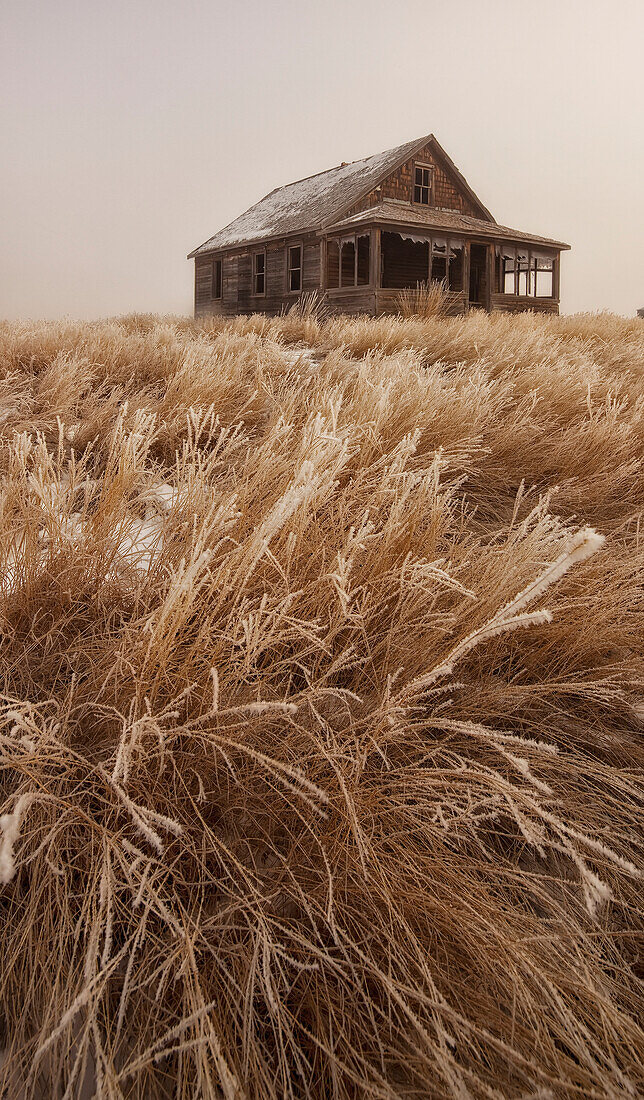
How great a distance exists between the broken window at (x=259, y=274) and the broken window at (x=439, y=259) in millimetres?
5026

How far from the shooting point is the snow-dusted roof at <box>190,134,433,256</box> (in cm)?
1681

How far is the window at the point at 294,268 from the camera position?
1811 cm

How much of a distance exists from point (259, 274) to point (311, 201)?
2496 millimetres

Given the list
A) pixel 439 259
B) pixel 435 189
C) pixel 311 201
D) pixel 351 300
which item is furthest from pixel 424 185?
pixel 351 300

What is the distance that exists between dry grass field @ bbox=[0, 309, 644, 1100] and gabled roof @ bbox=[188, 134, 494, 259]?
16358 mm

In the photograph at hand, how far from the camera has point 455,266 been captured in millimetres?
20609

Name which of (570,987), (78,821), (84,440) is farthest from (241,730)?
(84,440)

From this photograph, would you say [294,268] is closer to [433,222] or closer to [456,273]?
[433,222]

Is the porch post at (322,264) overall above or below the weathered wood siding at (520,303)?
above

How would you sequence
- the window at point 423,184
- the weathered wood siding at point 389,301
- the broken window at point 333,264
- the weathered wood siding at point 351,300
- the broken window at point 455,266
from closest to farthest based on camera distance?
1. the weathered wood siding at point 389,301
2. the weathered wood siding at point 351,300
3. the broken window at point 333,264
4. the broken window at point 455,266
5. the window at point 423,184

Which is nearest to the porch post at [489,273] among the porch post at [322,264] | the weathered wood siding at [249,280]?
the porch post at [322,264]

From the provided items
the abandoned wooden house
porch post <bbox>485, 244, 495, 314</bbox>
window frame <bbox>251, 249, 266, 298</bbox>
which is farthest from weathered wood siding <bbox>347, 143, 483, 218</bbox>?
window frame <bbox>251, 249, 266, 298</bbox>

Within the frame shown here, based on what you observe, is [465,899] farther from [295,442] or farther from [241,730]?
[295,442]

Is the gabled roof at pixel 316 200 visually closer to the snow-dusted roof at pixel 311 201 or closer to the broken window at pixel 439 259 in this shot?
the snow-dusted roof at pixel 311 201
